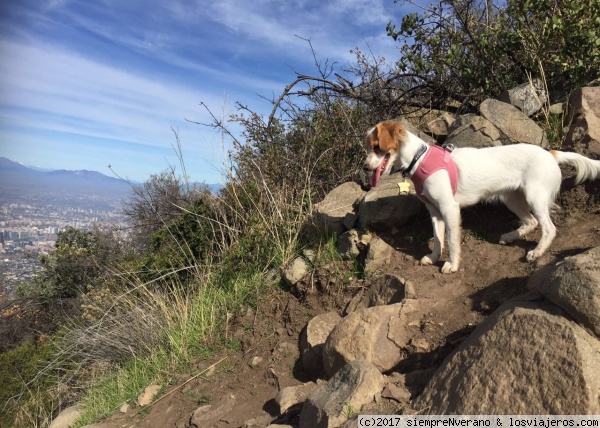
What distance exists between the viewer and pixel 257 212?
6340 millimetres

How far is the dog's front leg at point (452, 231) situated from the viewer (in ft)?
13.9

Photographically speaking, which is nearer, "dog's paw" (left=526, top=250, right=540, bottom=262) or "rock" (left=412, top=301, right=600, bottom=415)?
"rock" (left=412, top=301, right=600, bottom=415)

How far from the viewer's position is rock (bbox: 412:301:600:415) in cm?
218

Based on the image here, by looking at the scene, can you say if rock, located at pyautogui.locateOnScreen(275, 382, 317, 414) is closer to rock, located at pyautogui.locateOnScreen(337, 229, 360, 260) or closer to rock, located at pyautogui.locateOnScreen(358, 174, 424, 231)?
rock, located at pyautogui.locateOnScreen(337, 229, 360, 260)

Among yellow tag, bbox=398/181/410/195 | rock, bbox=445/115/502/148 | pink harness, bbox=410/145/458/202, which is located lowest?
yellow tag, bbox=398/181/410/195

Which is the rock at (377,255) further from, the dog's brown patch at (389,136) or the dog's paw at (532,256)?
the dog's paw at (532,256)

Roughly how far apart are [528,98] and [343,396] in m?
4.89

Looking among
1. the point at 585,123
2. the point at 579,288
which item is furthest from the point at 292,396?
the point at 585,123

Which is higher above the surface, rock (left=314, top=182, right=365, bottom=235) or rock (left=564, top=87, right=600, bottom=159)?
rock (left=564, top=87, right=600, bottom=159)

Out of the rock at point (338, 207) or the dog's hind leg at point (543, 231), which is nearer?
the dog's hind leg at point (543, 231)

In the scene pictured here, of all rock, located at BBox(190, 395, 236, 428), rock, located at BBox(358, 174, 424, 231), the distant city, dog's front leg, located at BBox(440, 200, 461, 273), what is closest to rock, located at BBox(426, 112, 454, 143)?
rock, located at BBox(358, 174, 424, 231)

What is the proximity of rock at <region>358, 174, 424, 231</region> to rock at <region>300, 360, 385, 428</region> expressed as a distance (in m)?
2.38

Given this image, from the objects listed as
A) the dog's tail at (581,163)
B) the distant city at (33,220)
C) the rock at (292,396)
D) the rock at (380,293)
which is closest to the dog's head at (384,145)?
the rock at (380,293)

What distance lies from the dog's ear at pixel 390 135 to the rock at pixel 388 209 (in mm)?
912
